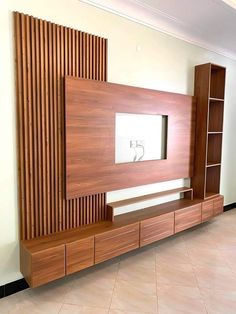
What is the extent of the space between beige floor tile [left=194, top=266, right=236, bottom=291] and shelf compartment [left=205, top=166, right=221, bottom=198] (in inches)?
57.8

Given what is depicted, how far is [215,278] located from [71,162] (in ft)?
6.07

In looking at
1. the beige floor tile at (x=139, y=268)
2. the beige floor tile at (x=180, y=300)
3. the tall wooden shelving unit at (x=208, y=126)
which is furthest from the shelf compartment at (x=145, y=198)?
the beige floor tile at (x=180, y=300)

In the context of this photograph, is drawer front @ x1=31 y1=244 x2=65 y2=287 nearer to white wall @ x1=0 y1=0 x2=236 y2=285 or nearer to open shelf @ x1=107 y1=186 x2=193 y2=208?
white wall @ x1=0 y1=0 x2=236 y2=285

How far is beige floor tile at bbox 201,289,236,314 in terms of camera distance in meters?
2.02

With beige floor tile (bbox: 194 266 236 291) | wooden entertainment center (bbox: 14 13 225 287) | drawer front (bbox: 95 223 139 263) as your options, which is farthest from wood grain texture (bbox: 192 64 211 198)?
drawer front (bbox: 95 223 139 263)

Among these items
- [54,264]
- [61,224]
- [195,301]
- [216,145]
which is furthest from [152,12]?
[195,301]

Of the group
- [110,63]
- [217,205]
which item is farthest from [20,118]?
[217,205]

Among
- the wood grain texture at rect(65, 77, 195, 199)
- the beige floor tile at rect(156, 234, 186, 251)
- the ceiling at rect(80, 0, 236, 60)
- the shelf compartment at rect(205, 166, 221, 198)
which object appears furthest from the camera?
the shelf compartment at rect(205, 166, 221, 198)

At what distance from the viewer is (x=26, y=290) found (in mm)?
2240

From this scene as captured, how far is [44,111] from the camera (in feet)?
7.16

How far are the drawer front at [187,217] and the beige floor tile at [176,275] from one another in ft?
1.80

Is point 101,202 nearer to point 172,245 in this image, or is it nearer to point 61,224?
point 61,224

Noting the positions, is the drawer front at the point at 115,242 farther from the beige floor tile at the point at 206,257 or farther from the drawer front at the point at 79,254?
the beige floor tile at the point at 206,257

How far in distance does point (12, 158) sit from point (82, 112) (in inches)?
30.0
